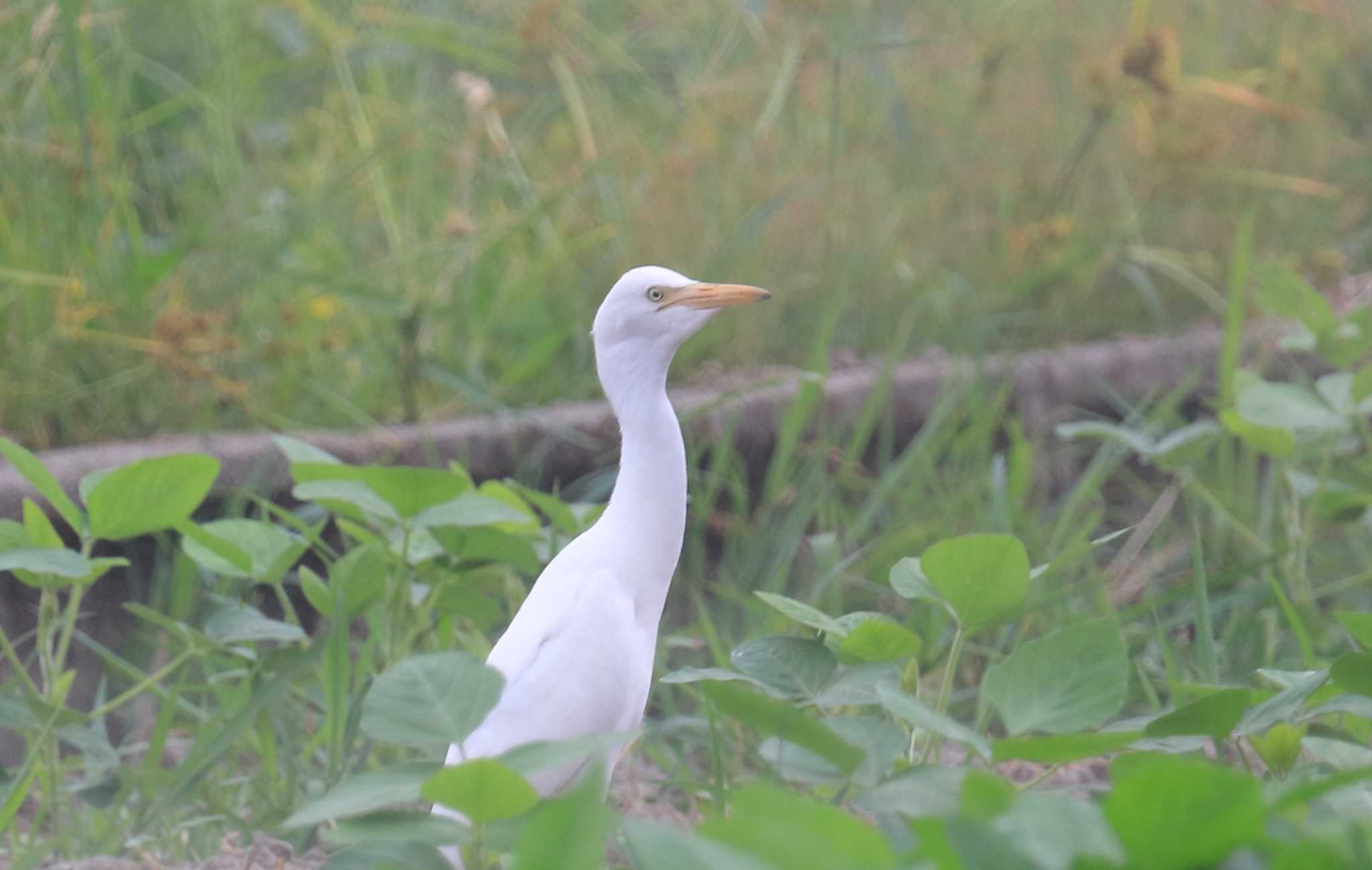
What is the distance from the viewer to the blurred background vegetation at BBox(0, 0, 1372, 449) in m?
2.63

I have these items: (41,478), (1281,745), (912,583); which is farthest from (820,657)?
(41,478)

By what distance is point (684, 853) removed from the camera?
74 centimetres

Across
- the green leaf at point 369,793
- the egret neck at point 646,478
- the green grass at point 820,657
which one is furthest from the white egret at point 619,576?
the green leaf at point 369,793

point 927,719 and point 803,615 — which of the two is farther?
point 803,615

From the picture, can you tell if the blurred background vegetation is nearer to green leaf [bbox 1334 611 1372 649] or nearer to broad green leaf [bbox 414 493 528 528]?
broad green leaf [bbox 414 493 528 528]

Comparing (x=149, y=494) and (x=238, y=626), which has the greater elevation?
(x=149, y=494)

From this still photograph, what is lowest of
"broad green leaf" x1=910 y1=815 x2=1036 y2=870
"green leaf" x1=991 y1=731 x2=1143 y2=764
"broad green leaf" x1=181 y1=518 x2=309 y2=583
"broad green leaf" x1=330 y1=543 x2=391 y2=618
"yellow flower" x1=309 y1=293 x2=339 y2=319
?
"yellow flower" x1=309 y1=293 x2=339 y2=319

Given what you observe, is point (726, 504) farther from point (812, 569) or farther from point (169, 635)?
point (169, 635)

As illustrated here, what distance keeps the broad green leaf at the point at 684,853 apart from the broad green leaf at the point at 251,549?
94 cm

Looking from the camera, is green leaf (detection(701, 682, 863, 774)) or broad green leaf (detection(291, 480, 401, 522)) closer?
green leaf (detection(701, 682, 863, 774))

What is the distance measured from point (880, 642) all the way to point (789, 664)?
0.26 feet

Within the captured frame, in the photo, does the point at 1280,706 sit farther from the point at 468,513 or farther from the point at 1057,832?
the point at 468,513

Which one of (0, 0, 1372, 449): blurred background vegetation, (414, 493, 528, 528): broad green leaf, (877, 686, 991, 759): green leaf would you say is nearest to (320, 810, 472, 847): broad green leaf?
(877, 686, 991, 759): green leaf

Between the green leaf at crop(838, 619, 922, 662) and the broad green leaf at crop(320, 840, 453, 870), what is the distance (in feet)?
1.24
